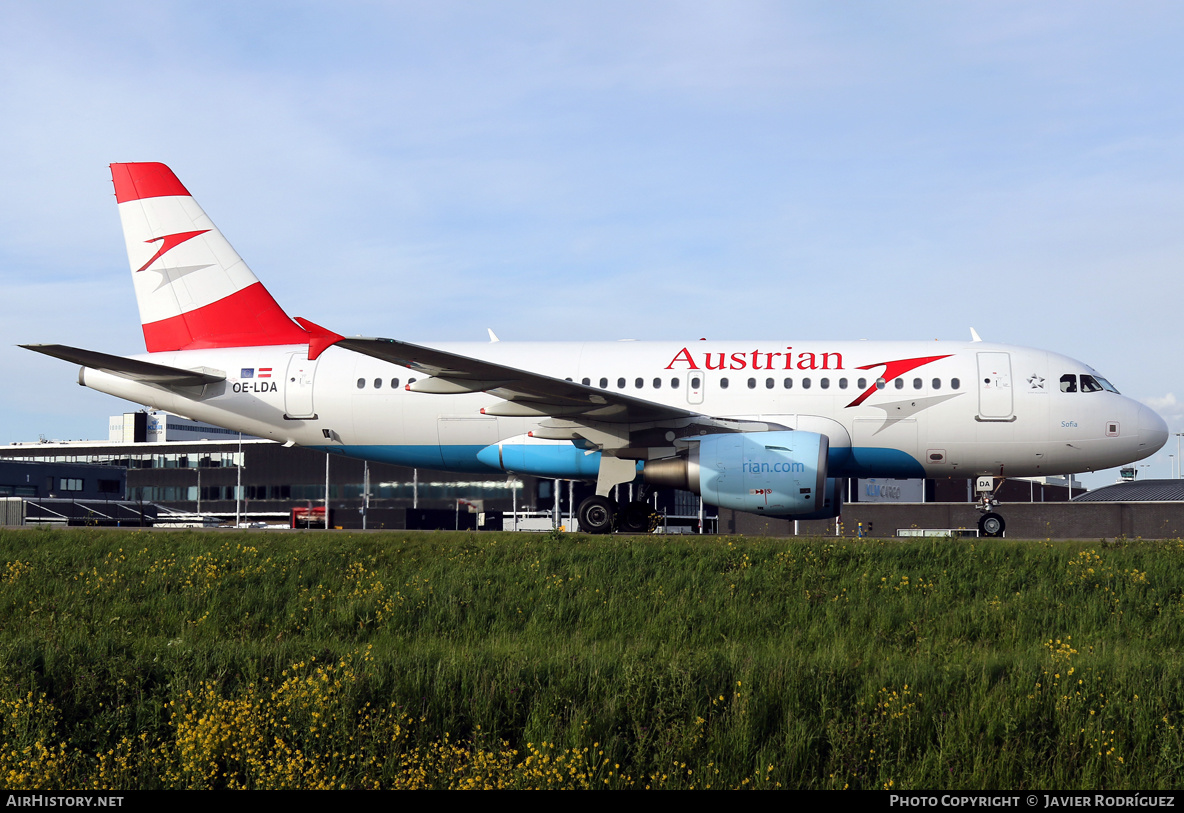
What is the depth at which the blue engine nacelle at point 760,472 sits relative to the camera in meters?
19.5

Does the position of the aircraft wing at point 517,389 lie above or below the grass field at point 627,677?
above

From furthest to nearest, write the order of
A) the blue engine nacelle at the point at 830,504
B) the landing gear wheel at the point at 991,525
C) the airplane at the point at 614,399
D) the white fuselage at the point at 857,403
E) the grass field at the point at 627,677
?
the white fuselage at the point at 857,403
the landing gear wheel at the point at 991,525
the blue engine nacelle at the point at 830,504
the airplane at the point at 614,399
the grass field at the point at 627,677

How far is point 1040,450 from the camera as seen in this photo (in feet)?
70.5

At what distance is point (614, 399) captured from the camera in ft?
63.2

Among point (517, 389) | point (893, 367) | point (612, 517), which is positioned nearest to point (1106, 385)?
point (893, 367)

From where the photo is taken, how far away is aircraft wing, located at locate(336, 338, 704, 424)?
60.2 ft

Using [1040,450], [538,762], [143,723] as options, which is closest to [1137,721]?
[538,762]

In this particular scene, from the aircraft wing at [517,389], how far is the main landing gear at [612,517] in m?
2.02

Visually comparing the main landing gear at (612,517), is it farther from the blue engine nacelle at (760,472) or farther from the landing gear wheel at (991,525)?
the landing gear wheel at (991,525)

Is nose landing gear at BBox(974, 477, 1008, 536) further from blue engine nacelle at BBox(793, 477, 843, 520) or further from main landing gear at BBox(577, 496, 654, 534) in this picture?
main landing gear at BBox(577, 496, 654, 534)

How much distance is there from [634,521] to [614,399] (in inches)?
144

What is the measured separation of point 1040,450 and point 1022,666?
Result: 11.5 metres

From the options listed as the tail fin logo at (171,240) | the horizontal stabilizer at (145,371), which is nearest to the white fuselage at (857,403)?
the horizontal stabilizer at (145,371)
